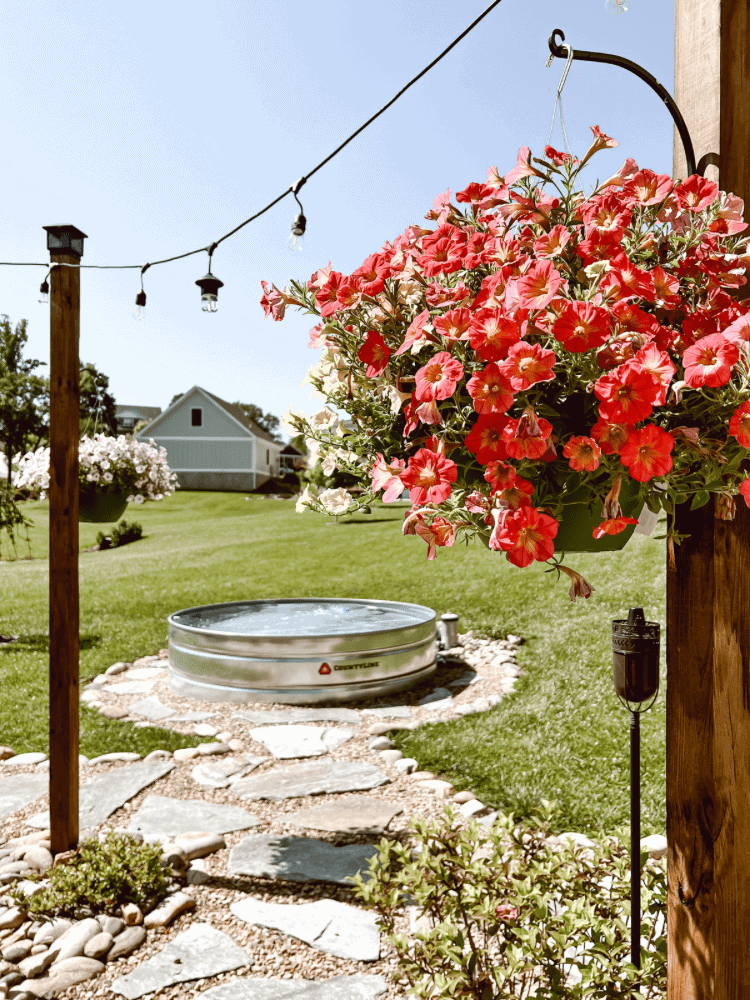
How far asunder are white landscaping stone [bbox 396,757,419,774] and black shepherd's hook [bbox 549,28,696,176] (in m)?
4.05

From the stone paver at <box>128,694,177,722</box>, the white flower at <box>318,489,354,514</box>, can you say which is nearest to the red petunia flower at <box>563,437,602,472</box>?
the white flower at <box>318,489,354,514</box>

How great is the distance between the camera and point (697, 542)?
167 cm

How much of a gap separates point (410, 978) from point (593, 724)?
136 inches

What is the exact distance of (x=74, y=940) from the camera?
3070 millimetres

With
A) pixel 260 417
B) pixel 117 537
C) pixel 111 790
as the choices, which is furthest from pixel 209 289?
pixel 260 417

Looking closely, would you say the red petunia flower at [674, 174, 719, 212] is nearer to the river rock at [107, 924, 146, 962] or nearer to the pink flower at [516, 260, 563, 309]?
the pink flower at [516, 260, 563, 309]

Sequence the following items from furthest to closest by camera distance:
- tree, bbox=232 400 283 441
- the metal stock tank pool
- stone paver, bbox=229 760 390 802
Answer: tree, bbox=232 400 283 441 → the metal stock tank pool → stone paver, bbox=229 760 390 802

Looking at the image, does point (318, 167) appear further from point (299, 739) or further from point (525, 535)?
point (299, 739)

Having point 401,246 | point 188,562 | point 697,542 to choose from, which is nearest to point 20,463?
point 401,246

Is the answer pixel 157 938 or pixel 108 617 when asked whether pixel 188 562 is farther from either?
pixel 157 938

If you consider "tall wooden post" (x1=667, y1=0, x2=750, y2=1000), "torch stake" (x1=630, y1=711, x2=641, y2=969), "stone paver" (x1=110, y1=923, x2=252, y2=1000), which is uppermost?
"tall wooden post" (x1=667, y1=0, x2=750, y2=1000)

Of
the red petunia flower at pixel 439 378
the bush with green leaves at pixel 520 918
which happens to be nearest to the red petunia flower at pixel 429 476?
the red petunia flower at pixel 439 378

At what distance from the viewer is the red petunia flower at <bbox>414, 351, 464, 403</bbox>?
4.48ft

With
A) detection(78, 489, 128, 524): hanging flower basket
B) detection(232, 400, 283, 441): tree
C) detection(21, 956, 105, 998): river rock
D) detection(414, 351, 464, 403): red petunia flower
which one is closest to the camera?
detection(414, 351, 464, 403): red petunia flower
